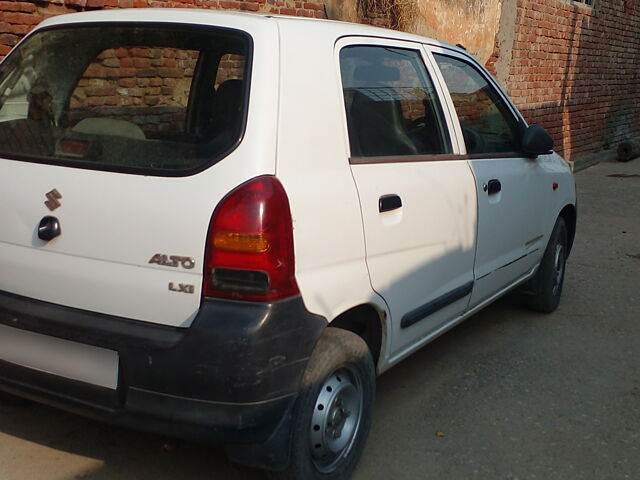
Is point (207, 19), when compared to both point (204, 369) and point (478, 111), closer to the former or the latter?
point (204, 369)

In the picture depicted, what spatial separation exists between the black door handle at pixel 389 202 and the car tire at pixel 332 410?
505 mm

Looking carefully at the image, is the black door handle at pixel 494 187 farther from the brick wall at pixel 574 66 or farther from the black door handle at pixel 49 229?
the brick wall at pixel 574 66

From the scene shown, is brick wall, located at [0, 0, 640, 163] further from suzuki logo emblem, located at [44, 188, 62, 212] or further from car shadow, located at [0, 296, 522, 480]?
suzuki logo emblem, located at [44, 188, 62, 212]

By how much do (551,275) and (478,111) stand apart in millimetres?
1493

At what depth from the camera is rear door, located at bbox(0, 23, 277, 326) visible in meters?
2.44

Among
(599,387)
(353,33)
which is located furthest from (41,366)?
(599,387)

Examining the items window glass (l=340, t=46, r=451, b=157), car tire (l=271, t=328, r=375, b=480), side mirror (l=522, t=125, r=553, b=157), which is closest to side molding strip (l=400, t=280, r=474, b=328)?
car tire (l=271, t=328, r=375, b=480)

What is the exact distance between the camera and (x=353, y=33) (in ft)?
10.3

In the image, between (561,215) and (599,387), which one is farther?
(561,215)

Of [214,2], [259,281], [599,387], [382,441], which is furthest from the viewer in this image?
[214,2]

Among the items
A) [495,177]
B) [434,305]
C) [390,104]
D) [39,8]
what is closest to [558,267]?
[495,177]

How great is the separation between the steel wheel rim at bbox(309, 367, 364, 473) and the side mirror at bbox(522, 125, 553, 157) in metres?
2.00

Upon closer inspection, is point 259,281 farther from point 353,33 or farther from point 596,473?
point 596,473

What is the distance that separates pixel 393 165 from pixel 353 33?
559 millimetres
